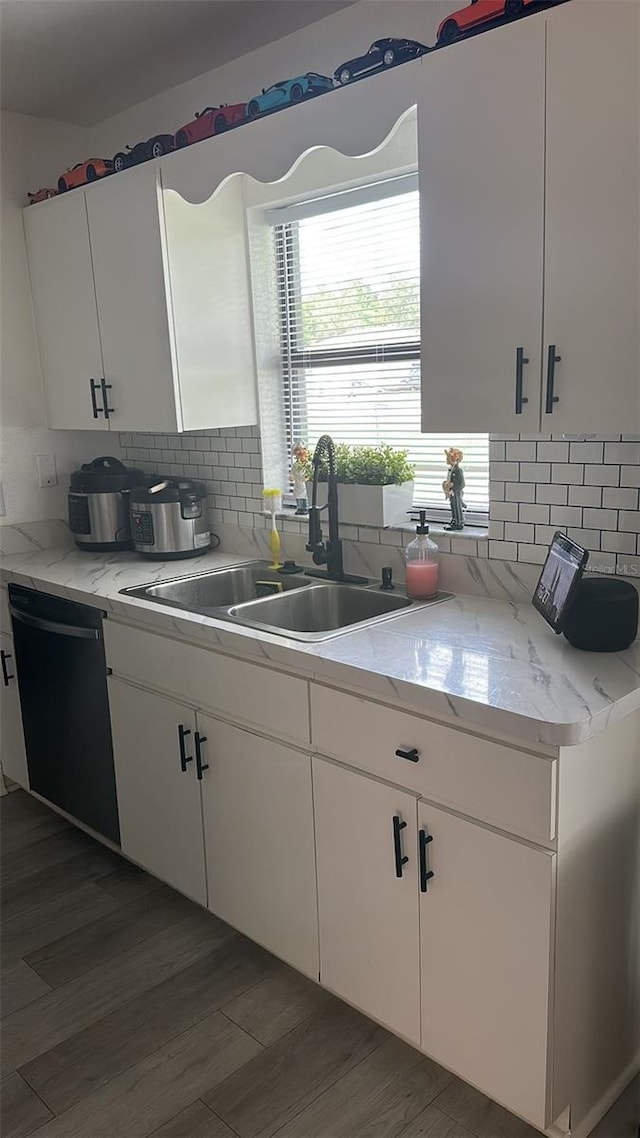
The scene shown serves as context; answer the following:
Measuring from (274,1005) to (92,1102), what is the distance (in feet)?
1.62

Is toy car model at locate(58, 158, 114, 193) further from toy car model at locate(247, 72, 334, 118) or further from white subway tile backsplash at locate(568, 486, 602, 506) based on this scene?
white subway tile backsplash at locate(568, 486, 602, 506)

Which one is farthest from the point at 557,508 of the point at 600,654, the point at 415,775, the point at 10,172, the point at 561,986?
the point at 10,172

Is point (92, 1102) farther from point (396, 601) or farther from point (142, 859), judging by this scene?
point (396, 601)

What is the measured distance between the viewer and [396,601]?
8.07ft

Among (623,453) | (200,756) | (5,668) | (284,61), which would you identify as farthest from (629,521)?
(5,668)

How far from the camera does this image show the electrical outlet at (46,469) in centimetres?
350

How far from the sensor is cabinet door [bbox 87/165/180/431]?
279 cm

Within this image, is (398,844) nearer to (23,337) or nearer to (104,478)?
(104,478)

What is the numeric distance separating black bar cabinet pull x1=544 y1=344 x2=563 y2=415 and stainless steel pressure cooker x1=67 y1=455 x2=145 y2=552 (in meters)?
1.91

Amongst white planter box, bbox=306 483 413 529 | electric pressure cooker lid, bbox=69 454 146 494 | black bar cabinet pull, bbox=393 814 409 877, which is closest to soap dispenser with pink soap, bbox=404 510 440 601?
white planter box, bbox=306 483 413 529

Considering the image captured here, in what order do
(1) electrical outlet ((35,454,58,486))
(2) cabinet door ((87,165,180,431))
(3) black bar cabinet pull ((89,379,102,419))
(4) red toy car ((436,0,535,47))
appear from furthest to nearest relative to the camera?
(1) electrical outlet ((35,454,58,486))
(3) black bar cabinet pull ((89,379,102,419))
(2) cabinet door ((87,165,180,431))
(4) red toy car ((436,0,535,47))

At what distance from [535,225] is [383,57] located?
612mm

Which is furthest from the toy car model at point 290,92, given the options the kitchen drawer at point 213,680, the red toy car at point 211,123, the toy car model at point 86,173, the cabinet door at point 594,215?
the kitchen drawer at point 213,680

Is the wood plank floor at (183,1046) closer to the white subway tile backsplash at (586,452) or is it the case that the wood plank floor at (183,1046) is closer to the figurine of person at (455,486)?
the figurine of person at (455,486)
